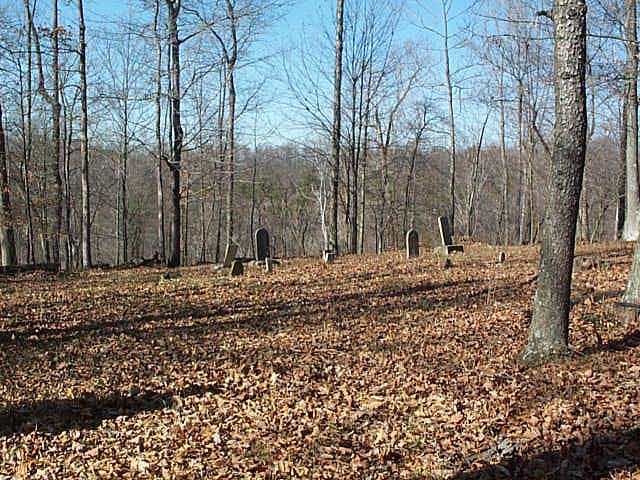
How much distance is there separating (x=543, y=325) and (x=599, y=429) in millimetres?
1623

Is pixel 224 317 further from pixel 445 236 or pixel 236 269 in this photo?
pixel 445 236

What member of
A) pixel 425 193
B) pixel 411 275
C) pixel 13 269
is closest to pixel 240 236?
pixel 425 193

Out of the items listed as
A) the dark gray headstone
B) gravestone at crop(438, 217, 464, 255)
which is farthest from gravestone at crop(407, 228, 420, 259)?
the dark gray headstone

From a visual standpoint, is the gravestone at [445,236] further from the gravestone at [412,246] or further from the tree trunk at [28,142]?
the tree trunk at [28,142]

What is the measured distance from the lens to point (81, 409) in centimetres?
598

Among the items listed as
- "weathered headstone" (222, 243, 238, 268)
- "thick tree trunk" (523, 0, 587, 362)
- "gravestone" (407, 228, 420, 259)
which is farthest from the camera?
"gravestone" (407, 228, 420, 259)

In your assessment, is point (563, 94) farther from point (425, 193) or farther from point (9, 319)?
point (425, 193)

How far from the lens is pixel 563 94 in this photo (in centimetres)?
561

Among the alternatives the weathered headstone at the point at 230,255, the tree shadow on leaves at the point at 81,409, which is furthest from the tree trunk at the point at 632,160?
the tree shadow on leaves at the point at 81,409

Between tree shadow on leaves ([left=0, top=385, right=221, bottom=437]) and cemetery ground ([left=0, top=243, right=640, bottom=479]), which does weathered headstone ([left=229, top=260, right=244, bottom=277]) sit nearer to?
cemetery ground ([left=0, top=243, right=640, bottom=479])

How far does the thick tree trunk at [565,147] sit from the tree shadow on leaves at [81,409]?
12.2ft

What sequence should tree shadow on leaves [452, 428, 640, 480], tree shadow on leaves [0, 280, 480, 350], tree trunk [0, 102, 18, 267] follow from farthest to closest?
tree trunk [0, 102, 18, 267] → tree shadow on leaves [0, 280, 480, 350] → tree shadow on leaves [452, 428, 640, 480]

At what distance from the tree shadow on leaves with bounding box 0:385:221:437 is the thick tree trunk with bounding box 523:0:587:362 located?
12.2 ft

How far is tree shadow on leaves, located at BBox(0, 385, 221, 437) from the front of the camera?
18.3 feet
